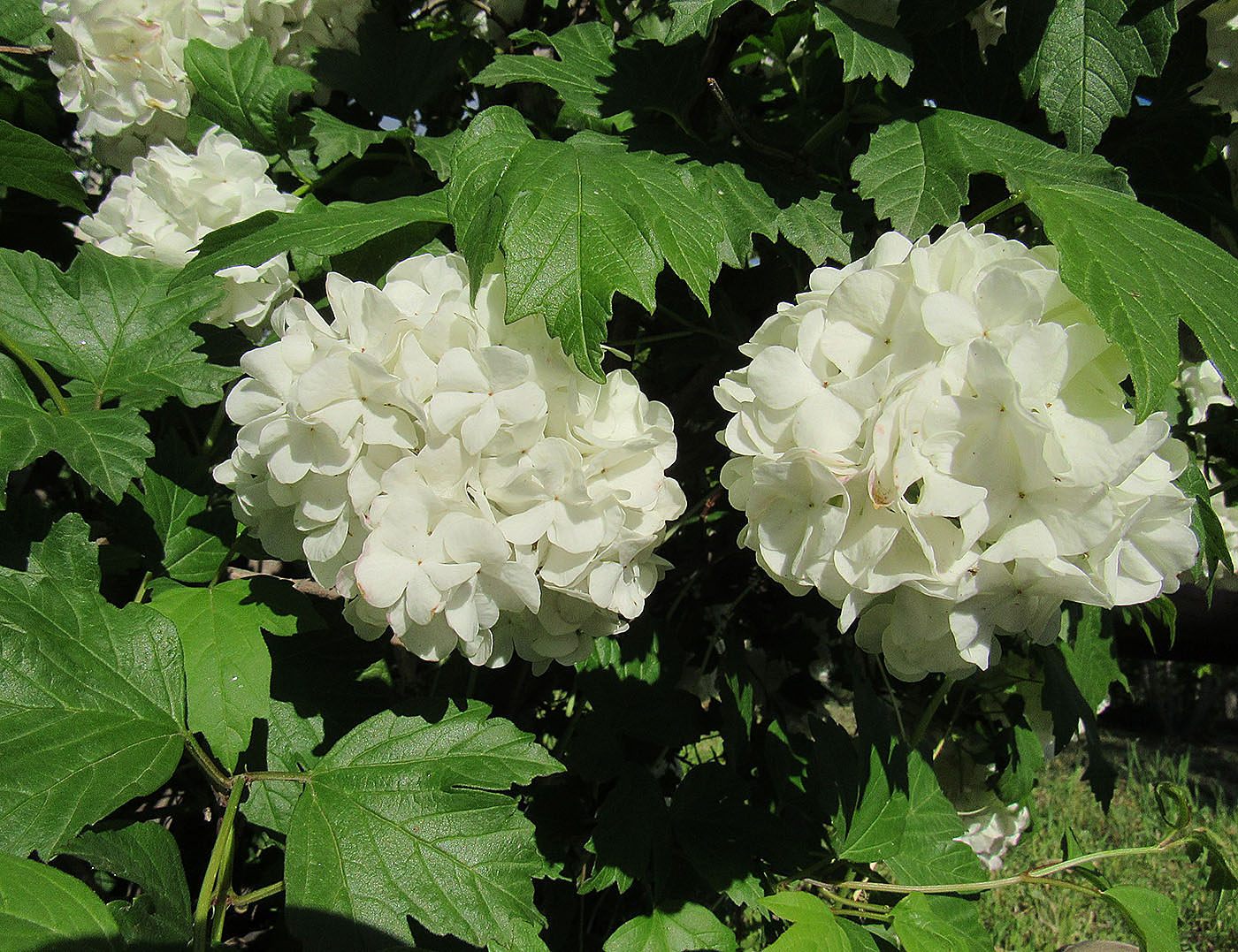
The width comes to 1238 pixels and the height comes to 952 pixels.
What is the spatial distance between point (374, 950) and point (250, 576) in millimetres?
660

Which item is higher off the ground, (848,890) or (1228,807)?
(848,890)

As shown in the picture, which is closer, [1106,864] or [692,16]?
[692,16]

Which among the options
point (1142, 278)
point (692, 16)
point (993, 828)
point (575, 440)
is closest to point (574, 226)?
point (575, 440)

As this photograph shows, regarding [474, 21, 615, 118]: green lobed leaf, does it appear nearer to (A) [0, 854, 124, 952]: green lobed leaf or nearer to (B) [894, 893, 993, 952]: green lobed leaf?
(A) [0, 854, 124, 952]: green lobed leaf

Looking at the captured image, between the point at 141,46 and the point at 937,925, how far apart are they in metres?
2.04

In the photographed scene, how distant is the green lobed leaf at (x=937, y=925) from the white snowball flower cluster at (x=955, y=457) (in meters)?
0.48

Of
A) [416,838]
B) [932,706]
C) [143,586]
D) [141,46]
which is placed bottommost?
[932,706]

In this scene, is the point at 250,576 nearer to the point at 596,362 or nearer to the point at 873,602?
the point at 596,362

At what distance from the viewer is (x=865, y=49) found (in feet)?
3.86

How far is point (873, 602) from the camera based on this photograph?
1.00 metres

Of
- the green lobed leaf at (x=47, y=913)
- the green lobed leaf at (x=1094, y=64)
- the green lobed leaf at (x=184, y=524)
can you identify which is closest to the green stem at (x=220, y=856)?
the green lobed leaf at (x=47, y=913)

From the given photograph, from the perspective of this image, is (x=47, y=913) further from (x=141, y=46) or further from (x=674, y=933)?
(x=141, y=46)

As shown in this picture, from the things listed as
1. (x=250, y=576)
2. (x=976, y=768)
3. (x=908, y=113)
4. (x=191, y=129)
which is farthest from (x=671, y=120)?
(x=976, y=768)

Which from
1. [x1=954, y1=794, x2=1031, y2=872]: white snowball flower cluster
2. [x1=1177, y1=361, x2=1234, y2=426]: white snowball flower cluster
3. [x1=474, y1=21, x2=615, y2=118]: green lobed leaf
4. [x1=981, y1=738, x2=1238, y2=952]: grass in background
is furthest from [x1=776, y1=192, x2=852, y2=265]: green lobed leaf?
[x1=981, y1=738, x2=1238, y2=952]: grass in background
